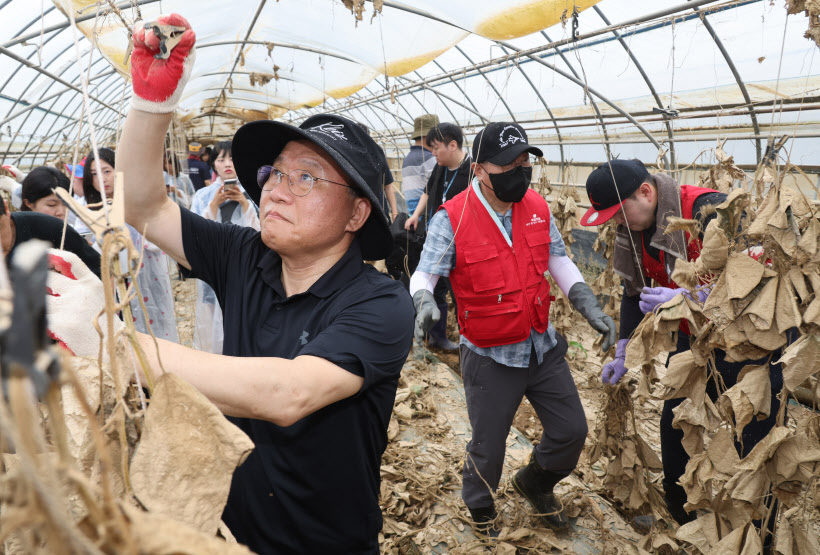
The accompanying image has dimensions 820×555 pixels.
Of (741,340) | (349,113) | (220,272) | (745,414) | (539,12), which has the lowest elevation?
(745,414)

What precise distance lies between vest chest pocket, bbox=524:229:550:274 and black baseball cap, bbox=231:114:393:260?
1231mm

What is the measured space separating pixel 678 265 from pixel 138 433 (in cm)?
166

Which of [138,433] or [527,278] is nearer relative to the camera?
[138,433]

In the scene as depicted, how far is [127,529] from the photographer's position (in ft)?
1.23

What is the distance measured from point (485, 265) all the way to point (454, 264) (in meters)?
0.20

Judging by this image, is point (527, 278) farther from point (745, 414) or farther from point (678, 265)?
point (745, 414)

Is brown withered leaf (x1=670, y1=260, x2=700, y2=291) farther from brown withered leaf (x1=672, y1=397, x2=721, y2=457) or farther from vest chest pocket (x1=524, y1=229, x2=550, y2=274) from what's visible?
vest chest pocket (x1=524, y1=229, x2=550, y2=274)

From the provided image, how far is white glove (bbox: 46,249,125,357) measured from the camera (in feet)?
2.47

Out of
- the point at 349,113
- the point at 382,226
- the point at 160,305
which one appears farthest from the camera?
the point at 349,113

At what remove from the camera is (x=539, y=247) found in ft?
8.78

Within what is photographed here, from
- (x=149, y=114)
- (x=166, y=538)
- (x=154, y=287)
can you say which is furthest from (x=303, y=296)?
(x=154, y=287)

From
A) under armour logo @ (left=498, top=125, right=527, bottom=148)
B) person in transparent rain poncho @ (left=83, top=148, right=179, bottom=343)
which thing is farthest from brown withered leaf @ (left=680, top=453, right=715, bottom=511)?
person in transparent rain poncho @ (left=83, top=148, right=179, bottom=343)

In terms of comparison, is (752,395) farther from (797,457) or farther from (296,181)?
(296,181)

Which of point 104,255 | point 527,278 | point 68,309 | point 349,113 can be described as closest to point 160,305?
point 527,278
